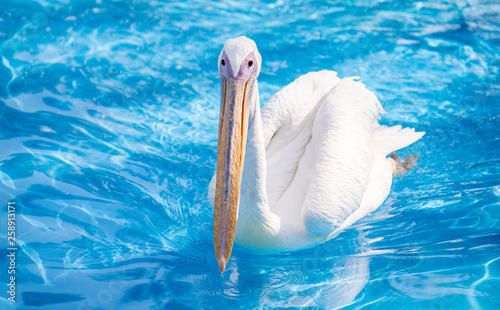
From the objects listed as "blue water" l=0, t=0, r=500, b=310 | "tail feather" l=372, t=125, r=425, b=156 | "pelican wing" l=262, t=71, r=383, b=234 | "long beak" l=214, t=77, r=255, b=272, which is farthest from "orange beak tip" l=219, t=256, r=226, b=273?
"tail feather" l=372, t=125, r=425, b=156

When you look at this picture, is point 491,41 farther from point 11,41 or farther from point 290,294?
point 11,41

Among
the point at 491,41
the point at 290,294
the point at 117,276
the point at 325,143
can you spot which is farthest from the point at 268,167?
the point at 491,41

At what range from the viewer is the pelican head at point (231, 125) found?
227 cm

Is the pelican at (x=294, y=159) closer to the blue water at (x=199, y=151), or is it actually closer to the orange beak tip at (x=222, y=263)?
the orange beak tip at (x=222, y=263)

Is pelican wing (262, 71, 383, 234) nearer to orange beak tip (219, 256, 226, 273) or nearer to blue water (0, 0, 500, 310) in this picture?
blue water (0, 0, 500, 310)

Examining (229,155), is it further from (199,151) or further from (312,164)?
(199,151)

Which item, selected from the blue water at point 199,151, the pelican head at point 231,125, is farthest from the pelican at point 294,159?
the blue water at point 199,151

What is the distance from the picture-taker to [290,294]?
2.78 m

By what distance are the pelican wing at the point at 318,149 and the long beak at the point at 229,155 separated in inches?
23.8

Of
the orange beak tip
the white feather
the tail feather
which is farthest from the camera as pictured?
the tail feather

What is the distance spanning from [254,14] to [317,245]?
380 cm

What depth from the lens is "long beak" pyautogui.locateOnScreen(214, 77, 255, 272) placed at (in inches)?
91.5

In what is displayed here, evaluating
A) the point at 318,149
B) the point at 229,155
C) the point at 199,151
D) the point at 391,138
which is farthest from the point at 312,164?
the point at 199,151

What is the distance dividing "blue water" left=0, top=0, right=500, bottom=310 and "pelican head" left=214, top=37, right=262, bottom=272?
1.81 feet
